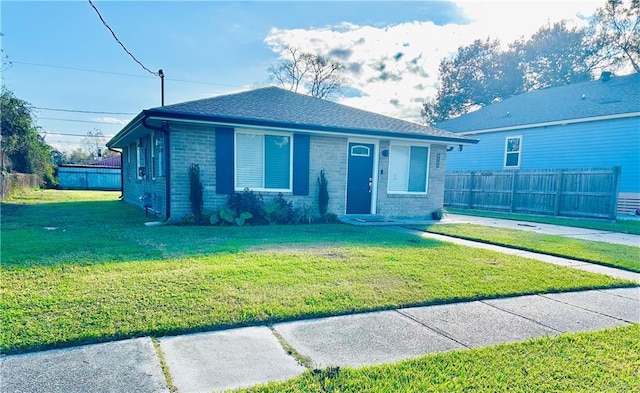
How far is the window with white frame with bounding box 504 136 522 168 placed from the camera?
56.6 ft

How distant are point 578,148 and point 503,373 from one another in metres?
16.7

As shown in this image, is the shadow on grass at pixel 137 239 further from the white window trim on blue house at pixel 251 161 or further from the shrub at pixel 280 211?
the white window trim on blue house at pixel 251 161

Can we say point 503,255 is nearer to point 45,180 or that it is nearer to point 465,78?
point 45,180

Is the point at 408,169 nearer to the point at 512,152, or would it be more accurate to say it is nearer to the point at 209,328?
the point at 209,328

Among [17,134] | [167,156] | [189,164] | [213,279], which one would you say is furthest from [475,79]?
[213,279]

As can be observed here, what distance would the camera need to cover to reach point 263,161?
30.0 ft

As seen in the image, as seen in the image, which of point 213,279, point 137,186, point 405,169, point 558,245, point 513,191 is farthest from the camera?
point 513,191

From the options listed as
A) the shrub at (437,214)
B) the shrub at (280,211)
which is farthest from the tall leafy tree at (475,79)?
the shrub at (280,211)

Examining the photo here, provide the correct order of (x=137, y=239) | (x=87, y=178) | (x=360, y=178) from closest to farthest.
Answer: (x=137, y=239) → (x=360, y=178) → (x=87, y=178)

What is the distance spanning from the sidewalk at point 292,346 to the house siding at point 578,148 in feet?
44.5

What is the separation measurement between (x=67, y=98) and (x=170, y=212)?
30576mm

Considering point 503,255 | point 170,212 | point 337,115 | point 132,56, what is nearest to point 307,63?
point 132,56

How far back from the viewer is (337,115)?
10.7 metres

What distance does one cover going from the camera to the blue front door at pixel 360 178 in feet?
→ 34.1
